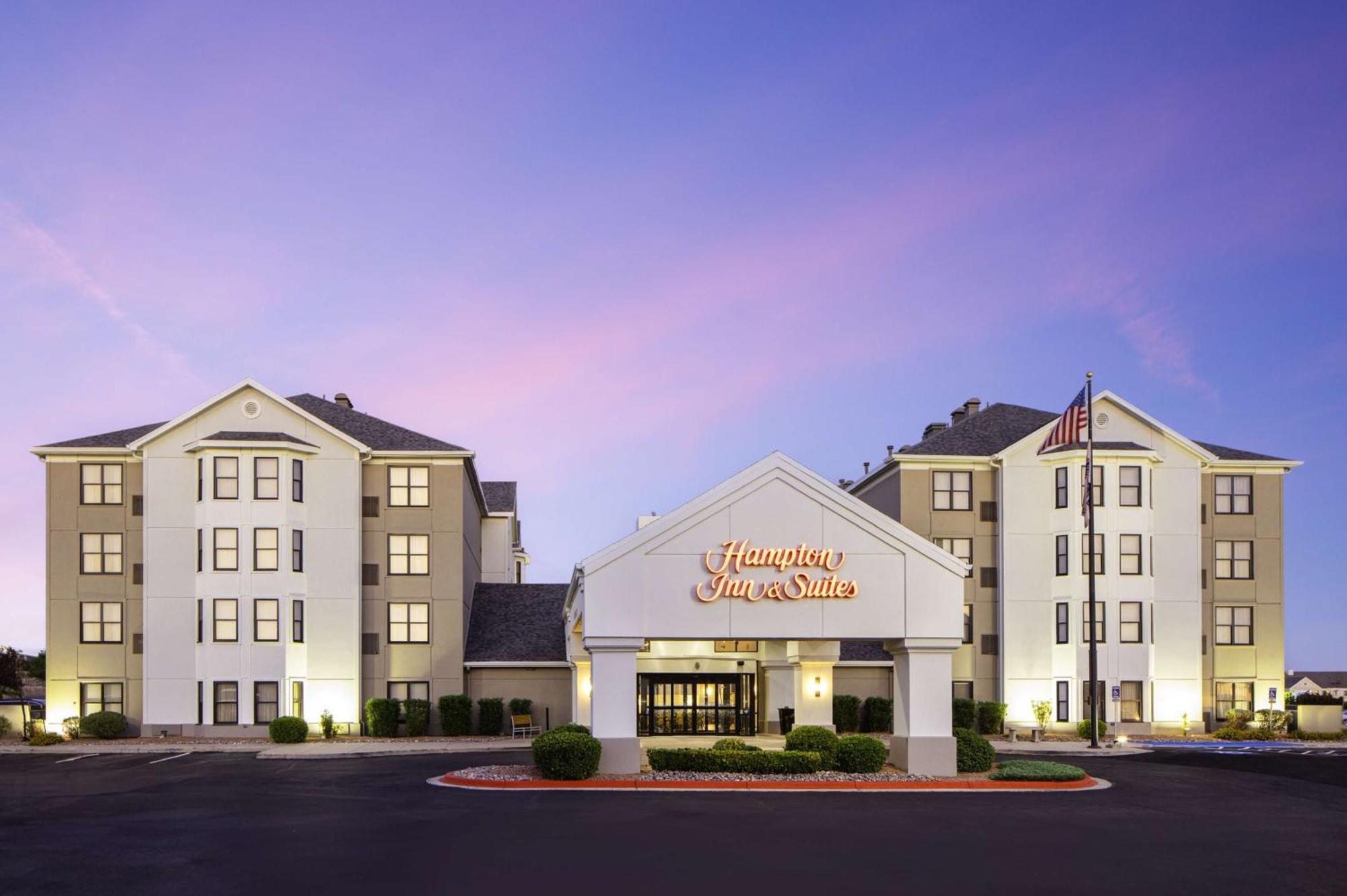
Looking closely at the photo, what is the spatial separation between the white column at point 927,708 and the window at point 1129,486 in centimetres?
1972

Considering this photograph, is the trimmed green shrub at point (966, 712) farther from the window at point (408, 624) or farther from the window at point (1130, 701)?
the window at point (408, 624)

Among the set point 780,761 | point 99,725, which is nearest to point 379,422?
point 99,725

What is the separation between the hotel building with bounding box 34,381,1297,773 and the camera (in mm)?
40812

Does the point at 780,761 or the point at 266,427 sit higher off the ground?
the point at 266,427

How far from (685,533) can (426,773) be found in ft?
28.7

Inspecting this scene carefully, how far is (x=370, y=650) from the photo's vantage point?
42.7 metres

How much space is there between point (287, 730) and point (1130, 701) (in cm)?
2950

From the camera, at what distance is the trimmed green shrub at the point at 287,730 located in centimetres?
3794

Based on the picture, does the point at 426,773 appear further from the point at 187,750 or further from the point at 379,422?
the point at 379,422

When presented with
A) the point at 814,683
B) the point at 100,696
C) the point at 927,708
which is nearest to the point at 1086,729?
the point at 814,683

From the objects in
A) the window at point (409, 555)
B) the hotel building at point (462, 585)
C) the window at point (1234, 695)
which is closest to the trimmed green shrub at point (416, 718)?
the hotel building at point (462, 585)

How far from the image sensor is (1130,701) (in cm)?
4341

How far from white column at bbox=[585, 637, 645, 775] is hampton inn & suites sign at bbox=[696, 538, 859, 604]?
6.99 feet

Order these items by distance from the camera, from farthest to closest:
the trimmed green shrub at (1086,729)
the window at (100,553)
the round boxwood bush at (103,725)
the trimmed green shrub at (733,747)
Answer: the window at (100,553)
the trimmed green shrub at (1086,729)
the round boxwood bush at (103,725)
the trimmed green shrub at (733,747)
